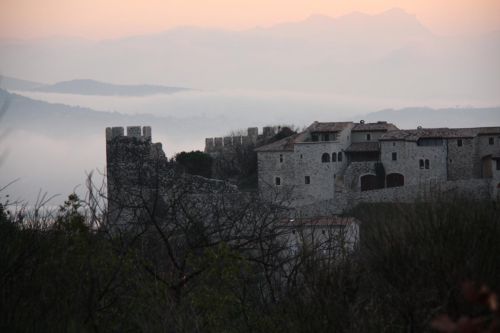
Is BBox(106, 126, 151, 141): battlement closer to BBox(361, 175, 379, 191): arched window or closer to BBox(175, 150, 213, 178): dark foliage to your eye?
BBox(175, 150, 213, 178): dark foliage

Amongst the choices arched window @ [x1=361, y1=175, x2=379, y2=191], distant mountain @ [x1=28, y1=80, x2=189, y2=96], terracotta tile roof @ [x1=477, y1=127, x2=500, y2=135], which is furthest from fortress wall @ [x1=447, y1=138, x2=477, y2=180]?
distant mountain @ [x1=28, y1=80, x2=189, y2=96]

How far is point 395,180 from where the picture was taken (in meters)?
37.8

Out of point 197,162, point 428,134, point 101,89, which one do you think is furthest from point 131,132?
point 101,89

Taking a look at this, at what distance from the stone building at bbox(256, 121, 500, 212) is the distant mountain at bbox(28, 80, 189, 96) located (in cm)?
1977

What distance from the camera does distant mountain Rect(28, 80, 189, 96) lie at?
60.4m

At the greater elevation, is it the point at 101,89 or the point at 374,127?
the point at 101,89

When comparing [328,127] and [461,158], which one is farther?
[328,127]

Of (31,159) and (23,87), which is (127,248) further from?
(23,87)

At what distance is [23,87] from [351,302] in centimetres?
4212

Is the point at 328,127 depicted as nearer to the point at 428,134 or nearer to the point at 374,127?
the point at 374,127

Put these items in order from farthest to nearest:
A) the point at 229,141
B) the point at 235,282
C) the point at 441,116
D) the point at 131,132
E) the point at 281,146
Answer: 1. the point at 441,116
2. the point at 229,141
3. the point at 281,146
4. the point at 131,132
5. the point at 235,282

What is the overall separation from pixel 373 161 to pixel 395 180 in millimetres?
1111

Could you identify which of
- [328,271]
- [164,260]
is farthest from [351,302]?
[164,260]

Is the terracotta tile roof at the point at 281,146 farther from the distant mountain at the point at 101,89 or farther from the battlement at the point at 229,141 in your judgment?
the distant mountain at the point at 101,89
